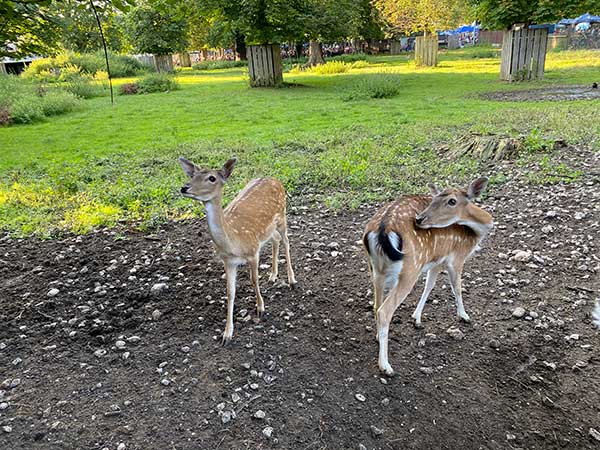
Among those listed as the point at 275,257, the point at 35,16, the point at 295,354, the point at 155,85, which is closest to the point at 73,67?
the point at 155,85

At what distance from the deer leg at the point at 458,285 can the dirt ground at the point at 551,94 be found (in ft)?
36.4

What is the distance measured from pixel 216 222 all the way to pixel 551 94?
531 inches

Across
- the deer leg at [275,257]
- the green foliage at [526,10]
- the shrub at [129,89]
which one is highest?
the green foliage at [526,10]

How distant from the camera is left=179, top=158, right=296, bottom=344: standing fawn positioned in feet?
11.4

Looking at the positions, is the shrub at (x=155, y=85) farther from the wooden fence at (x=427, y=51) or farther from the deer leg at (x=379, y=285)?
the deer leg at (x=379, y=285)

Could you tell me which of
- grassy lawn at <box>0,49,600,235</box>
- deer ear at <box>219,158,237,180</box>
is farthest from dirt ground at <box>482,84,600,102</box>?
deer ear at <box>219,158,237,180</box>

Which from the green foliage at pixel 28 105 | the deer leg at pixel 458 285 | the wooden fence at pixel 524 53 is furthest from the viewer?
the wooden fence at pixel 524 53

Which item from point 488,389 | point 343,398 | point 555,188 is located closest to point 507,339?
point 488,389

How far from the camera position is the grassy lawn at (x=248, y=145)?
6.59 m

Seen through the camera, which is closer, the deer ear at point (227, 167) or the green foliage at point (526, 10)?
the deer ear at point (227, 167)

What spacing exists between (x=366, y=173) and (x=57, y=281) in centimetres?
441

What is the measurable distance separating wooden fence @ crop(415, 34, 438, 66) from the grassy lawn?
34.3 ft

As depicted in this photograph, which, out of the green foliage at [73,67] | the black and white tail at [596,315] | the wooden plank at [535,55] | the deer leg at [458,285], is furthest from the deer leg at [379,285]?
the green foliage at [73,67]

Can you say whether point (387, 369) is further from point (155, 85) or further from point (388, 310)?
point (155, 85)
